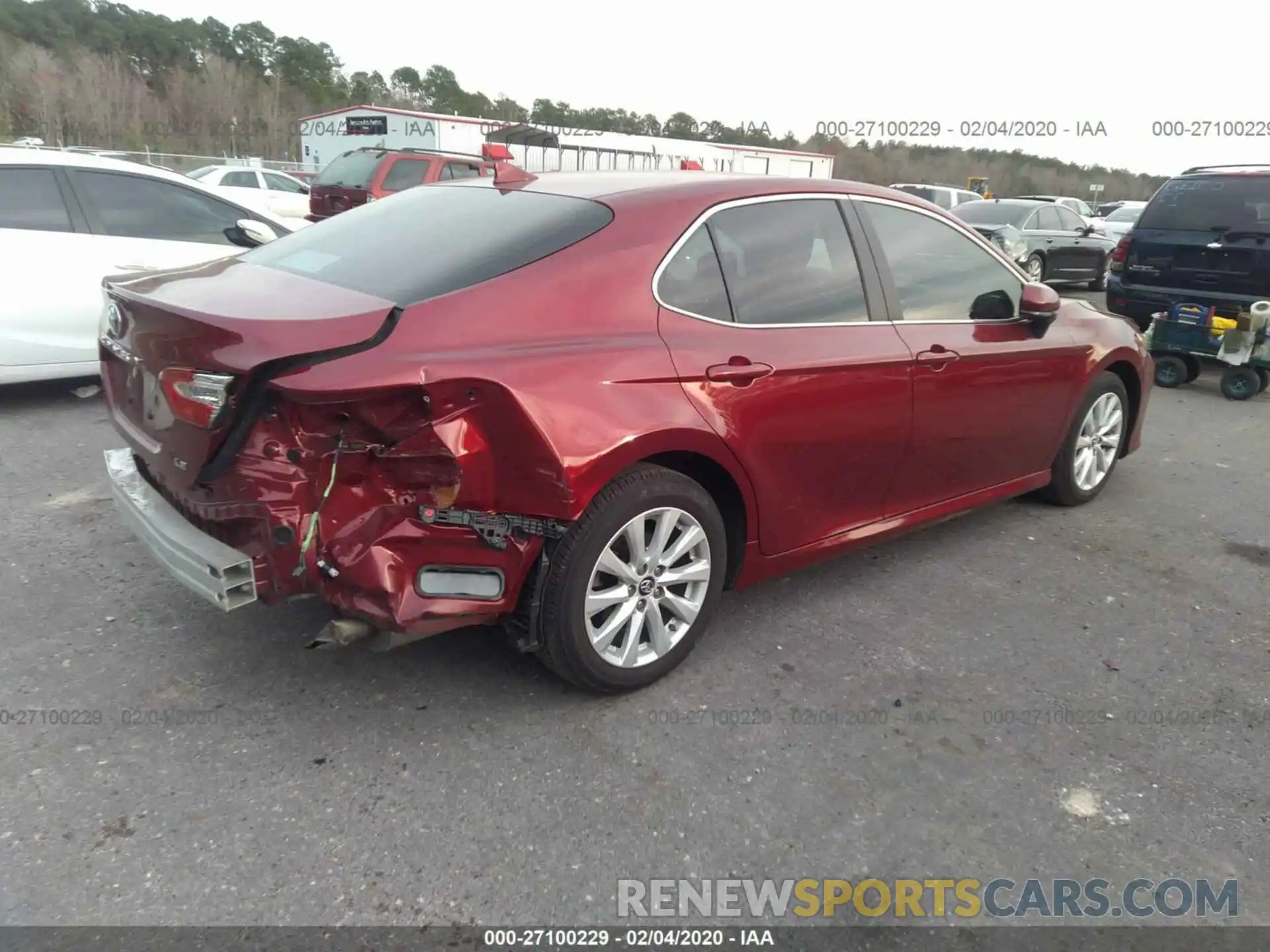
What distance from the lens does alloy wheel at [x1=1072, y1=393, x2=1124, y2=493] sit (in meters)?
4.79

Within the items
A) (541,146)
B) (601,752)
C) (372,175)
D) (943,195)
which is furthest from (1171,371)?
(541,146)

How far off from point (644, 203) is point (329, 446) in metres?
1.32

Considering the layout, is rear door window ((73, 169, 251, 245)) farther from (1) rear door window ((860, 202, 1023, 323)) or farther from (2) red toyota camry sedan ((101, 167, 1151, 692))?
(1) rear door window ((860, 202, 1023, 323))

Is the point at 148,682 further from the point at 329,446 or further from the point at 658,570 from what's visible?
the point at 658,570

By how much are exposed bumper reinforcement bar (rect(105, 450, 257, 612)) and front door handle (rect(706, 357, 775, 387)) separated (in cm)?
150

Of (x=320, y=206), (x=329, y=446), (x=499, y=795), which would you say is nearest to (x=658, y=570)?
(x=499, y=795)

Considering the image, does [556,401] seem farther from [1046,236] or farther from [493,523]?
[1046,236]

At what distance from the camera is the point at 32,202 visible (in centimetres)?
558

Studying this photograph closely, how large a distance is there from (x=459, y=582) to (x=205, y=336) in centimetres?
95

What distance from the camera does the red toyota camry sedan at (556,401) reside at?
2414mm

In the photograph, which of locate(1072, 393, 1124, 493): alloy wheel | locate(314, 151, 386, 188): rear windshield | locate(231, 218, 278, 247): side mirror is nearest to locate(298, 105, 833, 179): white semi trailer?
locate(314, 151, 386, 188): rear windshield

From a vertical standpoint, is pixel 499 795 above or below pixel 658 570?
below

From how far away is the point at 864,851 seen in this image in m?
2.38

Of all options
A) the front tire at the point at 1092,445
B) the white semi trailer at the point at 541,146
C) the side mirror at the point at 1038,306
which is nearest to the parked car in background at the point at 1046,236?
the front tire at the point at 1092,445
